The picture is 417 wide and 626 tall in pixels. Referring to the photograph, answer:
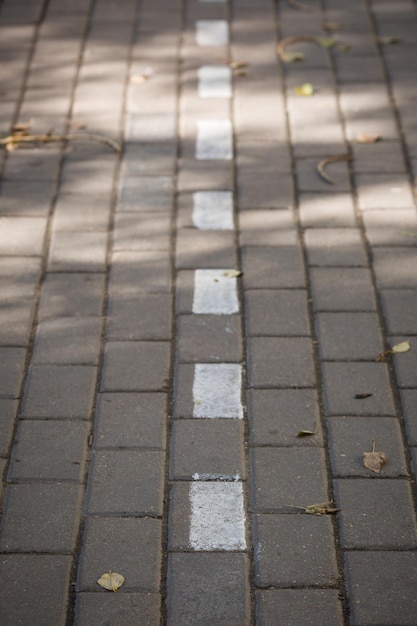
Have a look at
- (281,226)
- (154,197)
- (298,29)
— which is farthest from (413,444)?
(298,29)

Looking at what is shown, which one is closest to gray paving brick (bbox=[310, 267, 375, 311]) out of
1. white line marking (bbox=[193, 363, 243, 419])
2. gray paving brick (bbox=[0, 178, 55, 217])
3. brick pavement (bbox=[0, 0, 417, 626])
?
brick pavement (bbox=[0, 0, 417, 626])

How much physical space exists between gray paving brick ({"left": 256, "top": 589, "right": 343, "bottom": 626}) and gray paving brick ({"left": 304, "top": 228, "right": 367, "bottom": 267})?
5.65 feet

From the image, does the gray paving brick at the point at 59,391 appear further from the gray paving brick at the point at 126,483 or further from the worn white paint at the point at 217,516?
the worn white paint at the point at 217,516

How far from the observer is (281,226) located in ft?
14.5

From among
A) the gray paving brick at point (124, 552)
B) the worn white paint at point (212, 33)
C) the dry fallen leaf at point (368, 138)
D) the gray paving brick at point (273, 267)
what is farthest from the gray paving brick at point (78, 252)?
the worn white paint at point (212, 33)

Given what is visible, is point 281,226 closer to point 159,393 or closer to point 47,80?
point 159,393

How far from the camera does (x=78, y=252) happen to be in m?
4.27

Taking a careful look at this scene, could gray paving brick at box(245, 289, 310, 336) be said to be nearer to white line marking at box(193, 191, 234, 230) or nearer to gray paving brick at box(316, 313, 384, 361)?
gray paving brick at box(316, 313, 384, 361)

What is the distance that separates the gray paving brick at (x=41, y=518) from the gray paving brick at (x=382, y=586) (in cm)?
88

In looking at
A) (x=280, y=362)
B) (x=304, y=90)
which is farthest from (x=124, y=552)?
(x=304, y=90)

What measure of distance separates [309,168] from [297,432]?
187 centimetres

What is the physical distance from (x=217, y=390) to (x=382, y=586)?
1.00 meters

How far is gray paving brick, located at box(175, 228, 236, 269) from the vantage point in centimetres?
420

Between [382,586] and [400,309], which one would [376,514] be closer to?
[382,586]
